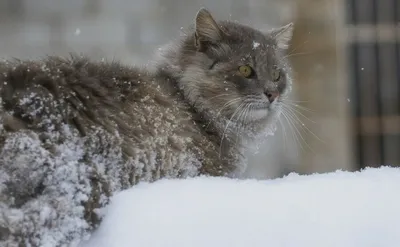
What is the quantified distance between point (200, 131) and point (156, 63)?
410mm

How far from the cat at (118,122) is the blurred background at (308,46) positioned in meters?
2.27

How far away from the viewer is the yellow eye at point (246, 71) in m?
1.81

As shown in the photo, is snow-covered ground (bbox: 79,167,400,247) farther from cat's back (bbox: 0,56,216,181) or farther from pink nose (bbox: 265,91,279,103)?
pink nose (bbox: 265,91,279,103)

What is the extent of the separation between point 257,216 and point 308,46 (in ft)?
11.9

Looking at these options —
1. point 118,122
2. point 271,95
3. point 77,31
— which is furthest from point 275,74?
point 77,31

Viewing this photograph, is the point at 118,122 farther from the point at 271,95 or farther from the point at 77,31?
the point at 77,31

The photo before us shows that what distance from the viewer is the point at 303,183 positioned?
1.19 m

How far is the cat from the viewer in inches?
43.9

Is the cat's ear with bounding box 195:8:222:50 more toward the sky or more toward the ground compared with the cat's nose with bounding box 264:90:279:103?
more toward the sky

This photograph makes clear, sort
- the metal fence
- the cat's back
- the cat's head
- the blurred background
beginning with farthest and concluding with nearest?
the metal fence → the blurred background → the cat's head → the cat's back

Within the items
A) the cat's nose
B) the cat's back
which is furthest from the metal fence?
the cat's back

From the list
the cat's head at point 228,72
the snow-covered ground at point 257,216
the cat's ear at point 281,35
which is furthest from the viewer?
the cat's ear at point 281,35

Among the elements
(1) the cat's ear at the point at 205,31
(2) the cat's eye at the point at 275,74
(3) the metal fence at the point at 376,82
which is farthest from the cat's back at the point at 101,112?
(3) the metal fence at the point at 376,82

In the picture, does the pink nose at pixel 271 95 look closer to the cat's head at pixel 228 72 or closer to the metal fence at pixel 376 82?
the cat's head at pixel 228 72
